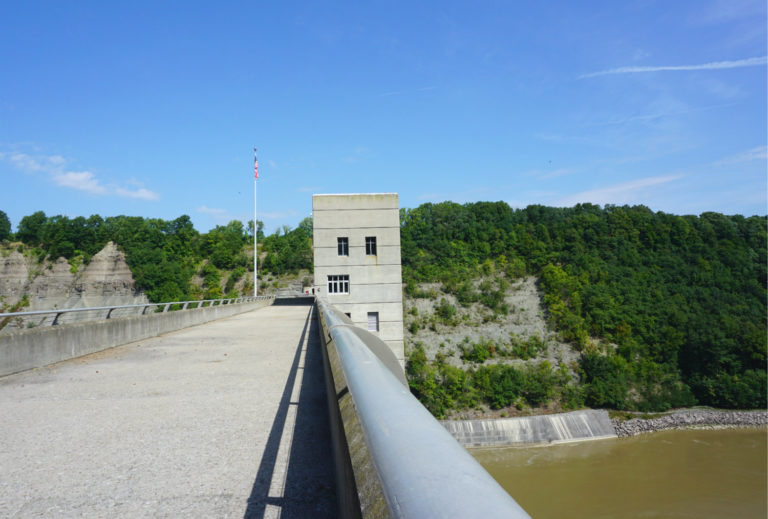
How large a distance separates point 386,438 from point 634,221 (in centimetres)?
16421

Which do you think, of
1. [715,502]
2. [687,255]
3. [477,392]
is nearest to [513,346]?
[477,392]

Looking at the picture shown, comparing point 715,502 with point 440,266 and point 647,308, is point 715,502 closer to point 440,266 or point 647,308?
point 647,308

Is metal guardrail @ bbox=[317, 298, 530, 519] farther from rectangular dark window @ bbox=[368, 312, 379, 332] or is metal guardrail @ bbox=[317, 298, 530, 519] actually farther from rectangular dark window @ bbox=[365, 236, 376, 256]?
rectangular dark window @ bbox=[365, 236, 376, 256]

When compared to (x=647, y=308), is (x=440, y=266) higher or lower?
higher

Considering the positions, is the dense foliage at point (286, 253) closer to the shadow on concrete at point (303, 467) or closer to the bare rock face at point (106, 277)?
the bare rock face at point (106, 277)

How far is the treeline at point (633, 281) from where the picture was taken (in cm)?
8025

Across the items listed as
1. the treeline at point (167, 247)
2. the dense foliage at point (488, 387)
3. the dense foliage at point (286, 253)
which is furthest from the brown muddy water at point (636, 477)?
the dense foliage at point (286, 253)

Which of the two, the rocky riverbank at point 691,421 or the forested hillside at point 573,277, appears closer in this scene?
the rocky riverbank at point 691,421

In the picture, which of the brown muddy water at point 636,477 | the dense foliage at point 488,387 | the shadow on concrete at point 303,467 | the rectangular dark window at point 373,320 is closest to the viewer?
the shadow on concrete at point 303,467

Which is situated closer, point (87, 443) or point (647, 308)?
point (87, 443)

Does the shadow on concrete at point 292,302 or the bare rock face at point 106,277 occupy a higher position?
the bare rock face at point 106,277

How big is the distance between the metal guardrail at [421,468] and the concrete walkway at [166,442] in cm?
172

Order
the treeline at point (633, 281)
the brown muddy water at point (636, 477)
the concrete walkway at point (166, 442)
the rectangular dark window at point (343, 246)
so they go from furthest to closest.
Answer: the treeline at point (633, 281), the brown muddy water at point (636, 477), the rectangular dark window at point (343, 246), the concrete walkway at point (166, 442)

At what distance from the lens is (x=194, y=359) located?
897 cm
